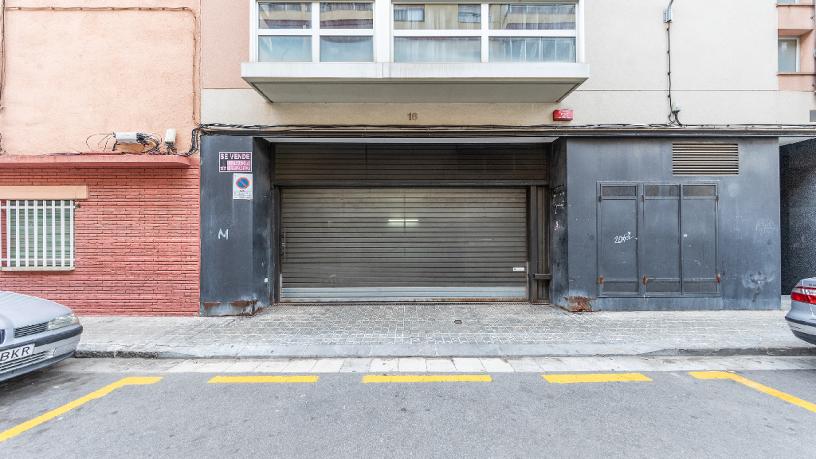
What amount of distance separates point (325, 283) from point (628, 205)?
7.17 metres

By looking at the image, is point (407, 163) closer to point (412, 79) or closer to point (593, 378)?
point (412, 79)

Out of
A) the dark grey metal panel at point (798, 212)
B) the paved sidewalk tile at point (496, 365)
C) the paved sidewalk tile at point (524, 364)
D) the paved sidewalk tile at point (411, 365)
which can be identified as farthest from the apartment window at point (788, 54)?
the paved sidewalk tile at point (411, 365)

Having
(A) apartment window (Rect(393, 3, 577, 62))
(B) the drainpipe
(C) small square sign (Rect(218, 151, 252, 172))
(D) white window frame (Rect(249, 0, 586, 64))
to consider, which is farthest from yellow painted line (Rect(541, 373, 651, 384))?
(C) small square sign (Rect(218, 151, 252, 172))

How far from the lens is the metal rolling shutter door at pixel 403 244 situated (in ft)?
29.9

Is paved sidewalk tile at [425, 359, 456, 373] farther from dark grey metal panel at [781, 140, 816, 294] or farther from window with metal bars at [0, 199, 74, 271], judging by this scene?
dark grey metal panel at [781, 140, 816, 294]

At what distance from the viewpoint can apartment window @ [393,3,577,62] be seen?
290 inches

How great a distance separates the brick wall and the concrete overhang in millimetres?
2791

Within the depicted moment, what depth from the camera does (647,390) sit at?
14.3 ft

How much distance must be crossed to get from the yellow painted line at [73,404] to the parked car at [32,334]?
88cm

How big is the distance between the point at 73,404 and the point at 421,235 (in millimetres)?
6755

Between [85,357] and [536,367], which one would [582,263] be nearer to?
[536,367]

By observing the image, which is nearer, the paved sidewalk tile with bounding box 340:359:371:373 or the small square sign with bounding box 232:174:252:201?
the paved sidewalk tile with bounding box 340:359:371:373

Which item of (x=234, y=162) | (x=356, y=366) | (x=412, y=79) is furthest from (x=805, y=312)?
(x=234, y=162)

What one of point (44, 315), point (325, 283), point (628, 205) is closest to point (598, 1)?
point (628, 205)
